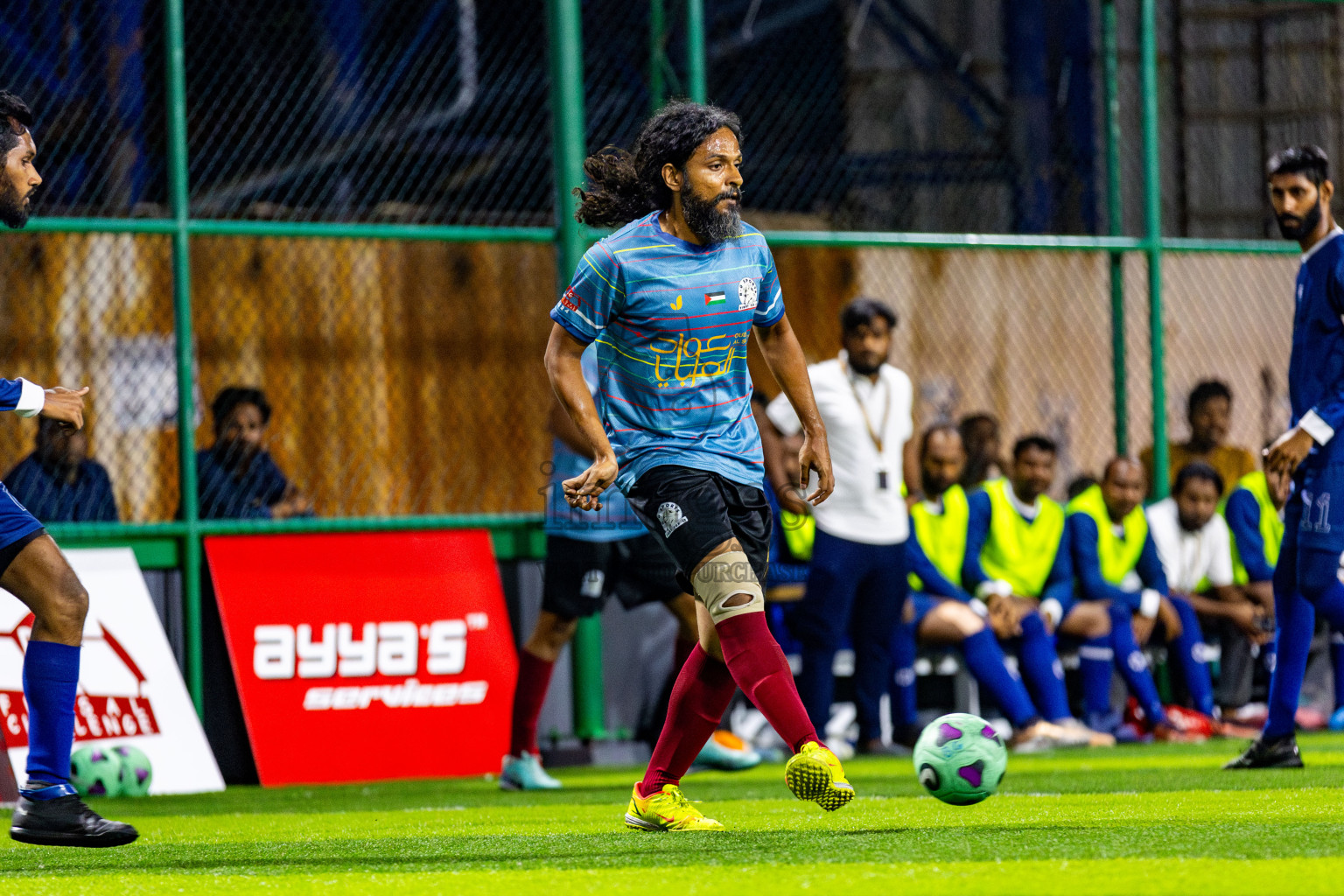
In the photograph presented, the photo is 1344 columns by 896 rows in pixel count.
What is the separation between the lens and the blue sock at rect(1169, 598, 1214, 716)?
10.1m

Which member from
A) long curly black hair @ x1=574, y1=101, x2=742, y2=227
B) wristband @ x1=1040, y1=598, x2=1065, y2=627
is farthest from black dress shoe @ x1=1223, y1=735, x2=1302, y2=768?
long curly black hair @ x1=574, y1=101, x2=742, y2=227

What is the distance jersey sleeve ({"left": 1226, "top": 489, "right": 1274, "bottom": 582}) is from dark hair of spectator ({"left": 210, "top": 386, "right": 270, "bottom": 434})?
5.27m

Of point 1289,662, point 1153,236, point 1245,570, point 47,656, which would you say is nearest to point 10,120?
point 47,656

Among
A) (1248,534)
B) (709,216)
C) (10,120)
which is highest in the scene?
(10,120)

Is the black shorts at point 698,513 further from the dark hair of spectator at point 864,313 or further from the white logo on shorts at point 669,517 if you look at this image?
the dark hair of spectator at point 864,313

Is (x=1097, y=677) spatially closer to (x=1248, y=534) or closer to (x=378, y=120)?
(x=1248, y=534)

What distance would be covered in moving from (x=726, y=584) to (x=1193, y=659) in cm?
584

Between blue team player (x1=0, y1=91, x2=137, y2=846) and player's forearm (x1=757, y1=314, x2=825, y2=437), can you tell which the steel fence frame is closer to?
blue team player (x1=0, y1=91, x2=137, y2=846)

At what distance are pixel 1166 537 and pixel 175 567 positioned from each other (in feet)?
17.4

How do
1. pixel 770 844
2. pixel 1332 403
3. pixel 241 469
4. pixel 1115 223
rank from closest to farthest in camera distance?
pixel 770 844 → pixel 1332 403 → pixel 241 469 → pixel 1115 223

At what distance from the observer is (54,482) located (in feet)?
28.7

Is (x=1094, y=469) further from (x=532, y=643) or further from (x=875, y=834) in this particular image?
(x=875, y=834)

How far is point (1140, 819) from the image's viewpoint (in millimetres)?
5254

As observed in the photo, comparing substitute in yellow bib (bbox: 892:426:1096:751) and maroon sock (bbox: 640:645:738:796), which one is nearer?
maroon sock (bbox: 640:645:738:796)
